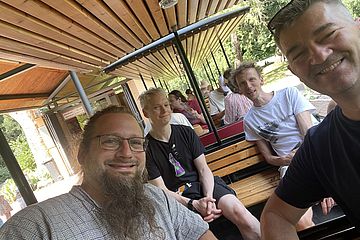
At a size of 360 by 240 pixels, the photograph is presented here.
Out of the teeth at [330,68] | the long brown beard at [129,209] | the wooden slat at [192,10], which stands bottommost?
the long brown beard at [129,209]

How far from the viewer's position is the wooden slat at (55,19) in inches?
86.8

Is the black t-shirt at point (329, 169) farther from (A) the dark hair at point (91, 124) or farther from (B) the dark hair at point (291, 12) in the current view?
(A) the dark hair at point (91, 124)

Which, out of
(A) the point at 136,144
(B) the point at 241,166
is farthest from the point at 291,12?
(B) the point at 241,166

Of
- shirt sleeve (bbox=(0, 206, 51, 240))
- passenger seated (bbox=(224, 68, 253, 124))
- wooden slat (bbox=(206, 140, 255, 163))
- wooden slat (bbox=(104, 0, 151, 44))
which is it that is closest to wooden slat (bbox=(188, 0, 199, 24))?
wooden slat (bbox=(104, 0, 151, 44))

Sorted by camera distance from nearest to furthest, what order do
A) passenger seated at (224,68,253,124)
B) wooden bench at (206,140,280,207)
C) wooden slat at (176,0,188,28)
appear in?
wooden bench at (206,140,280,207) → wooden slat at (176,0,188,28) → passenger seated at (224,68,253,124)

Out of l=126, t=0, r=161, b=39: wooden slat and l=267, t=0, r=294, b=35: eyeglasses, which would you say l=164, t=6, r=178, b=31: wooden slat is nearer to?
l=126, t=0, r=161, b=39: wooden slat

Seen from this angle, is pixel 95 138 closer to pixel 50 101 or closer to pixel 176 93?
pixel 176 93

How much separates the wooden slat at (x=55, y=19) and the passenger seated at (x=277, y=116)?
5.59ft

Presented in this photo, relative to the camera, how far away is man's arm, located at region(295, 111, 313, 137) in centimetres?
269

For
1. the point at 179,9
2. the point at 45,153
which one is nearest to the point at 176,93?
the point at 179,9

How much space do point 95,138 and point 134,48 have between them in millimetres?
3843

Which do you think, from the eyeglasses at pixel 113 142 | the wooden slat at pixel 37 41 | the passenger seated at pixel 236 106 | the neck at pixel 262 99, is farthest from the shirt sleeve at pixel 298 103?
→ the wooden slat at pixel 37 41

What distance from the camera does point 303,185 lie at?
135cm

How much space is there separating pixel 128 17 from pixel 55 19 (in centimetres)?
102
